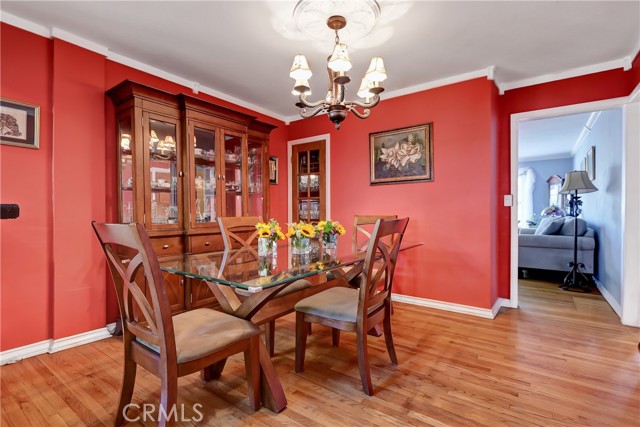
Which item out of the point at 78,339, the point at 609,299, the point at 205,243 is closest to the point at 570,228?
the point at 609,299

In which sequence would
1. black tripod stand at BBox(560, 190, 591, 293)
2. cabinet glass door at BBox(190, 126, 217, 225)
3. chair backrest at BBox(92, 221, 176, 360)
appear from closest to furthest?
chair backrest at BBox(92, 221, 176, 360) → cabinet glass door at BBox(190, 126, 217, 225) → black tripod stand at BBox(560, 190, 591, 293)

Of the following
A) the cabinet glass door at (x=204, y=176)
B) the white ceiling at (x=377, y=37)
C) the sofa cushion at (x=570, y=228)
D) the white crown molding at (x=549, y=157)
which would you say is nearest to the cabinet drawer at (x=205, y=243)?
the cabinet glass door at (x=204, y=176)

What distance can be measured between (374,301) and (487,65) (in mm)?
2514

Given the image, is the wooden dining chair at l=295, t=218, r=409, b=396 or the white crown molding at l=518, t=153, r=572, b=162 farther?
the white crown molding at l=518, t=153, r=572, b=162

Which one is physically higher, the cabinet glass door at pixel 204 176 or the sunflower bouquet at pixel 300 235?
the cabinet glass door at pixel 204 176

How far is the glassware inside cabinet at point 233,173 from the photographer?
123 inches

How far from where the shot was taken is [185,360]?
4.07 ft

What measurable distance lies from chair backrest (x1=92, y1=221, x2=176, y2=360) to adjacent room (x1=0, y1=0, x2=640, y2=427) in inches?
0.4

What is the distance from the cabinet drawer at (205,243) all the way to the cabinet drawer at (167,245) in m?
0.09

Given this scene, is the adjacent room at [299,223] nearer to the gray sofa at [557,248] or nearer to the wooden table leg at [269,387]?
the wooden table leg at [269,387]

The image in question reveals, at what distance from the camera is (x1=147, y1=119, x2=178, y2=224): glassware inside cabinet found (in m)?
2.56

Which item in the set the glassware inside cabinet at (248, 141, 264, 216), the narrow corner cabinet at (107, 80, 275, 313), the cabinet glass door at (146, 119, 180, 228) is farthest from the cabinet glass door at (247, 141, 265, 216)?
the cabinet glass door at (146, 119, 180, 228)

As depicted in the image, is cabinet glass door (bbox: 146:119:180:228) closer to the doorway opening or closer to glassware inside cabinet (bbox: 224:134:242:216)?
glassware inside cabinet (bbox: 224:134:242:216)

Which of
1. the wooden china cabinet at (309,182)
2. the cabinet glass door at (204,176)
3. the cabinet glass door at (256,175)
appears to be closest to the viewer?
the cabinet glass door at (204,176)
